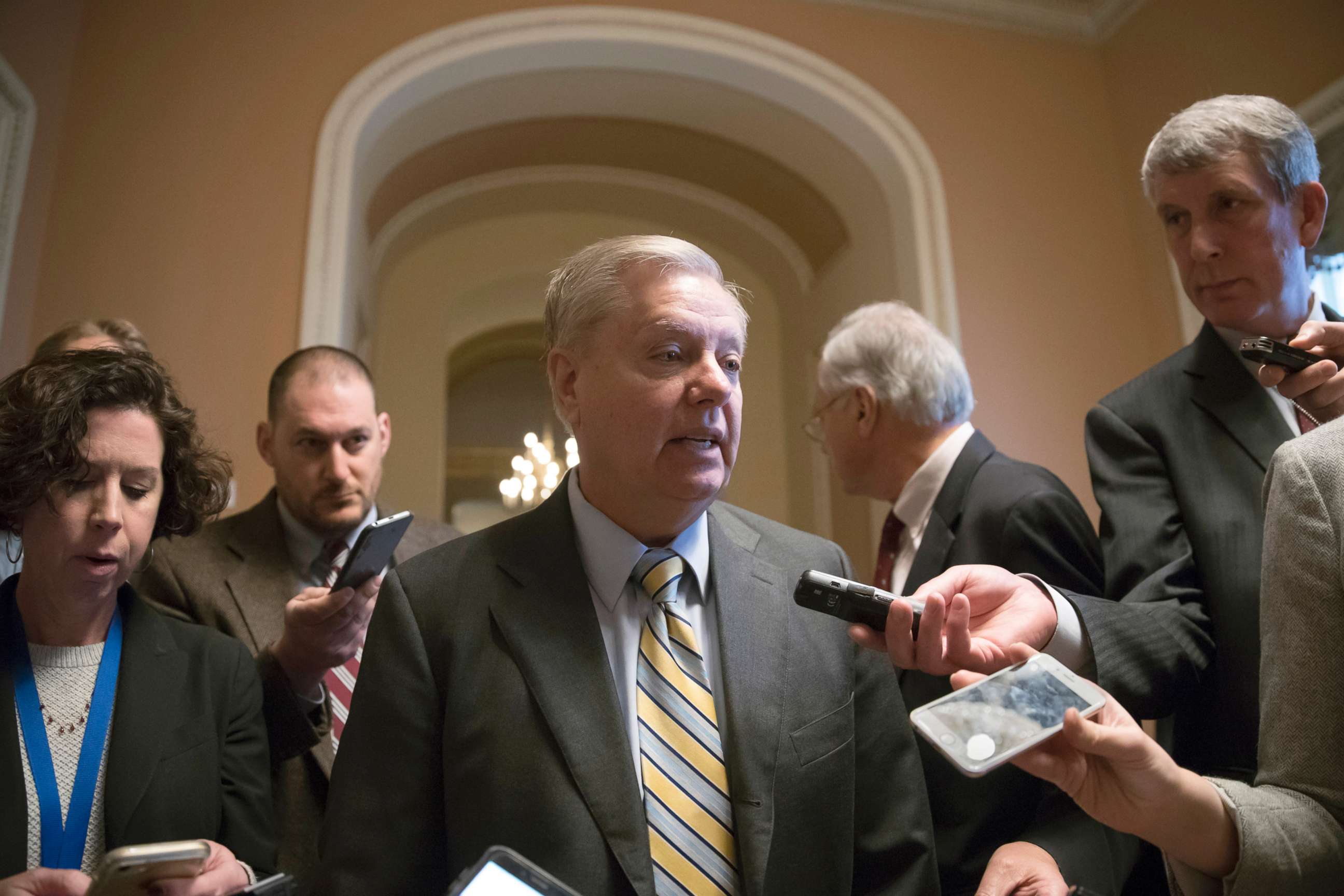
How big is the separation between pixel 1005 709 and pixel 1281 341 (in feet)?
4.40

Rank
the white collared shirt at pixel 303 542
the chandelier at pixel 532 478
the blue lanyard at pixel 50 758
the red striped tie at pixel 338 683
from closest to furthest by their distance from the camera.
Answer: the blue lanyard at pixel 50 758 → the red striped tie at pixel 338 683 → the white collared shirt at pixel 303 542 → the chandelier at pixel 532 478

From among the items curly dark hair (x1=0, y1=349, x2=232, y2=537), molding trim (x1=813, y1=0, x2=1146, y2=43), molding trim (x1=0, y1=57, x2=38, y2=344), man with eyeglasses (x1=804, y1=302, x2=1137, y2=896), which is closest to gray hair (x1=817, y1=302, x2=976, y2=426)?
man with eyeglasses (x1=804, y1=302, x2=1137, y2=896)

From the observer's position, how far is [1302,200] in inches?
83.7

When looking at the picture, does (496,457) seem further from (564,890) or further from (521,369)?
(564,890)

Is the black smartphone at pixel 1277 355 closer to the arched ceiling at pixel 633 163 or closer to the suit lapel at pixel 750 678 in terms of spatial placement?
the suit lapel at pixel 750 678

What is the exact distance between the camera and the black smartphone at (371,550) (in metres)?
1.99

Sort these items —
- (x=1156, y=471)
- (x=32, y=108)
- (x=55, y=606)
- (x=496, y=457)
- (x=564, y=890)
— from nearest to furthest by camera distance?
(x=564, y=890) → (x=55, y=606) → (x=1156, y=471) → (x=32, y=108) → (x=496, y=457)

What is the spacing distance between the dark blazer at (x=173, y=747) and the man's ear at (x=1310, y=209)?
2349 mm

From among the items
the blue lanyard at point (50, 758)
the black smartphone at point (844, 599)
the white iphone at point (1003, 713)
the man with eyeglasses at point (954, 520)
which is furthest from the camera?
the man with eyeglasses at point (954, 520)

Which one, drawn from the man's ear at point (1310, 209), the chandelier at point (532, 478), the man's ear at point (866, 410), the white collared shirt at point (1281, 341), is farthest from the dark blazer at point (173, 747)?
the chandelier at point (532, 478)

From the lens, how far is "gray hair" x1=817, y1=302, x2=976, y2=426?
281 centimetres

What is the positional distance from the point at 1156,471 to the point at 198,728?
194cm

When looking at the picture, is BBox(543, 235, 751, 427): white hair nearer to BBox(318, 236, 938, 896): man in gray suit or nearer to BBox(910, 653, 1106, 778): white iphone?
BBox(318, 236, 938, 896): man in gray suit

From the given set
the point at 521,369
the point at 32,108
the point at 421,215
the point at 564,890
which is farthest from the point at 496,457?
the point at 564,890
